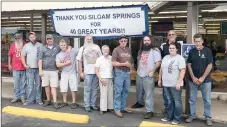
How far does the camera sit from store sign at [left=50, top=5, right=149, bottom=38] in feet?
25.0

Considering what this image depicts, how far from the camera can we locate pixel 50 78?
26.6 ft

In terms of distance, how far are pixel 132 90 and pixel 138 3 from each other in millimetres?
3220

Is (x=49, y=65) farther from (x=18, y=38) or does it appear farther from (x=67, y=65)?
(x=18, y=38)

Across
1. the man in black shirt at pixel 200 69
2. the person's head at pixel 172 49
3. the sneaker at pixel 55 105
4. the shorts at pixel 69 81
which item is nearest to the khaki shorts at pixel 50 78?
the shorts at pixel 69 81

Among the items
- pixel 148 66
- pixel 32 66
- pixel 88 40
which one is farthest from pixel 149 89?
pixel 32 66

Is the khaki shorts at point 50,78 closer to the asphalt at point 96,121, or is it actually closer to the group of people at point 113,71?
the group of people at point 113,71

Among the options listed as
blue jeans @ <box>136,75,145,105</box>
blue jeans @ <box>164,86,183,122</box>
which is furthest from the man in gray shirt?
blue jeans @ <box>164,86,183,122</box>

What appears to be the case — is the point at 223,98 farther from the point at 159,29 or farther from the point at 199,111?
the point at 159,29

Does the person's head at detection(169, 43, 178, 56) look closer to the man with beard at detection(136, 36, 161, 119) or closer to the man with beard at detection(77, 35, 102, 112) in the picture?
the man with beard at detection(136, 36, 161, 119)

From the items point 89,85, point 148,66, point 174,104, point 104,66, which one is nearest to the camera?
point 174,104

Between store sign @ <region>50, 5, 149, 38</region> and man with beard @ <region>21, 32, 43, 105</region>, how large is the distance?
679 mm

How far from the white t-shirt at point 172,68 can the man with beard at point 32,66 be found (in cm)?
327

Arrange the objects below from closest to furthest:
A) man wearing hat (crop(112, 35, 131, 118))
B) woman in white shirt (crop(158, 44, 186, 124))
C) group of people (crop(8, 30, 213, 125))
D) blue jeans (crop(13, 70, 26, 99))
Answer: woman in white shirt (crop(158, 44, 186, 124))
group of people (crop(8, 30, 213, 125))
man wearing hat (crop(112, 35, 131, 118))
blue jeans (crop(13, 70, 26, 99))

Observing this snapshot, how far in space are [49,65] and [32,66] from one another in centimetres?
53
